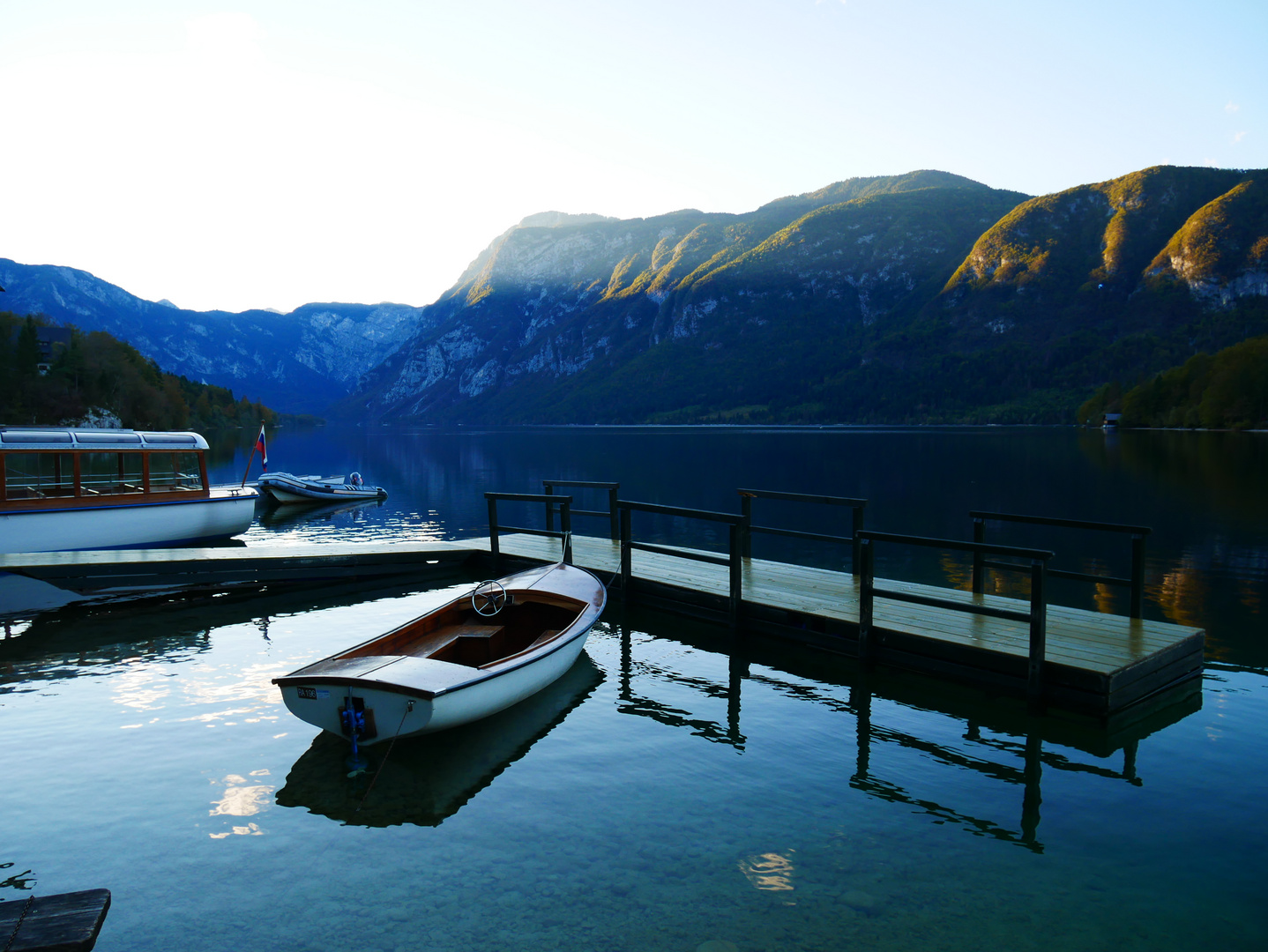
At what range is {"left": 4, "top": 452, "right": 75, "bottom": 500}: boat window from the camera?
70.4 ft

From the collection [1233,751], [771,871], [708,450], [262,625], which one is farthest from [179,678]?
[708,450]

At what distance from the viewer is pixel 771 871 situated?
6676mm

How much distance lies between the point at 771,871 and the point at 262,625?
43.4 ft

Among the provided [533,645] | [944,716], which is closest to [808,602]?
[944,716]

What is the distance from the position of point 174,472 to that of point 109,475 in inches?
77.3

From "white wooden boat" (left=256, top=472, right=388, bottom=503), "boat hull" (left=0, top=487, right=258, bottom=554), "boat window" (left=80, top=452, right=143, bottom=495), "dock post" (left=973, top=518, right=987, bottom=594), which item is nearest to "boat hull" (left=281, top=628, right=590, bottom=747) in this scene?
"dock post" (left=973, top=518, right=987, bottom=594)

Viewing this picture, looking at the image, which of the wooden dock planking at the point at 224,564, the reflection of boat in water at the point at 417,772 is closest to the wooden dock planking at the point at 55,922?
the reflection of boat in water at the point at 417,772

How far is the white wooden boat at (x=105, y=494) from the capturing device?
69.0 feet

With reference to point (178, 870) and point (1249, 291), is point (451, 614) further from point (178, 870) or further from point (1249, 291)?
point (1249, 291)

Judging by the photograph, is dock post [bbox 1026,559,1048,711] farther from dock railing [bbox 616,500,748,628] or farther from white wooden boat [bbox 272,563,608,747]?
white wooden boat [bbox 272,563,608,747]

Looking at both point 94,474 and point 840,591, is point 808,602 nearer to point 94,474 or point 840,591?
point 840,591

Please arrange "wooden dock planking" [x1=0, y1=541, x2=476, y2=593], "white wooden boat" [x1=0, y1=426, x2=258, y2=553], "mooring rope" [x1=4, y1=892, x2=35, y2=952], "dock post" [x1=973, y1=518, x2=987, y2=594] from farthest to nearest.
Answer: "white wooden boat" [x1=0, y1=426, x2=258, y2=553] → "wooden dock planking" [x1=0, y1=541, x2=476, y2=593] → "dock post" [x1=973, y1=518, x2=987, y2=594] → "mooring rope" [x1=4, y1=892, x2=35, y2=952]

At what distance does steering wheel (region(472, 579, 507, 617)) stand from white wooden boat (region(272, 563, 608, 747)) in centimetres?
2

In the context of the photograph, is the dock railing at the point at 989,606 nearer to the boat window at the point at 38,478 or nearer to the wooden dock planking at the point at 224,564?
the wooden dock planking at the point at 224,564
